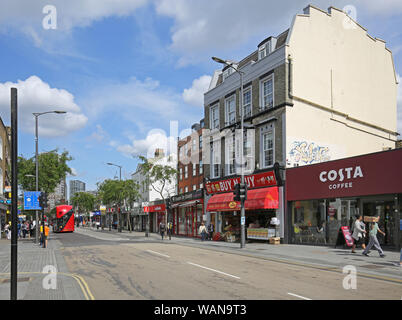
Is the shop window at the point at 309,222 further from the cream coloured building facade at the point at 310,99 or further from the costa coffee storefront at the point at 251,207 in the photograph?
the costa coffee storefront at the point at 251,207

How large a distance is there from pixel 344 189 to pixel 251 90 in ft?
38.4

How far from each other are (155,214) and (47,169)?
20654 mm

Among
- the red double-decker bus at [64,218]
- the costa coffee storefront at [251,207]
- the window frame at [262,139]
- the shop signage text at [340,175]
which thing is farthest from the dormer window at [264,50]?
the red double-decker bus at [64,218]

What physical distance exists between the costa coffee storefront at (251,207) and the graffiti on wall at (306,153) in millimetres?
1978

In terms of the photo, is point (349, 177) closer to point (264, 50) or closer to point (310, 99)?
point (310, 99)

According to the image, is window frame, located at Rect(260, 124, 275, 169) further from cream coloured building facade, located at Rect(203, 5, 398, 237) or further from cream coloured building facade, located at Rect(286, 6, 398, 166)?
cream coloured building facade, located at Rect(286, 6, 398, 166)

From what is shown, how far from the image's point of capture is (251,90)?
30094 millimetres

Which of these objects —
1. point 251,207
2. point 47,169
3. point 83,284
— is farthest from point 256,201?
point 47,169

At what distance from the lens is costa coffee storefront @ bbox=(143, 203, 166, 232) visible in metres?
52.0

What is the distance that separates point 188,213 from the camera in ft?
142

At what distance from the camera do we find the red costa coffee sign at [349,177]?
19250mm

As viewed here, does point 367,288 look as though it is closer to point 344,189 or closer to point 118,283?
point 118,283

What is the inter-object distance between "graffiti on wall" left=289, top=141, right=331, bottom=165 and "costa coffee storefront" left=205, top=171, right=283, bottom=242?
1978 mm
